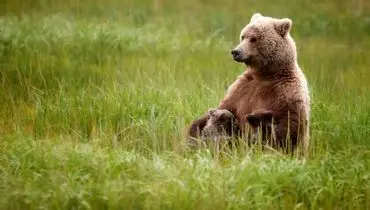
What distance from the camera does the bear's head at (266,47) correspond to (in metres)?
A: 5.72

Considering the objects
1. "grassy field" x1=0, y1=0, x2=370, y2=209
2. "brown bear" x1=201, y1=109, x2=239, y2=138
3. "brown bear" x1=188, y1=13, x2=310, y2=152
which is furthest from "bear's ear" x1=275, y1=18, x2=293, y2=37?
"grassy field" x1=0, y1=0, x2=370, y2=209

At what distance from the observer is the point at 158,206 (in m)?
4.51

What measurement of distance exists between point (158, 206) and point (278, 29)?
2.00 meters

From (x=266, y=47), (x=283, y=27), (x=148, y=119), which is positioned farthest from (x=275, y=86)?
(x=148, y=119)

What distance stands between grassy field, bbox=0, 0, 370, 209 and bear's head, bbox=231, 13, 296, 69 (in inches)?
27.7

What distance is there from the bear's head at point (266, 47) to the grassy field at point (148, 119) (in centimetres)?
70

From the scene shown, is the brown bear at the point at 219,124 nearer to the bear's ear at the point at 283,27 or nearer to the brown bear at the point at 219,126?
the brown bear at the point at 219,126

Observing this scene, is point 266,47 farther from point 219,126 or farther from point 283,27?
point 219,126

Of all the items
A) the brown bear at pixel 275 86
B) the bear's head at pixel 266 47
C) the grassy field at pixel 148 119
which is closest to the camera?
the grassy field at pixel 148 119

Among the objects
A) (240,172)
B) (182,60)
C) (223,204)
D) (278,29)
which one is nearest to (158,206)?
(223,204)

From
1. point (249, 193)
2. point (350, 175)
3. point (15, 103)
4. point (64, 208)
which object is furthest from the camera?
point (15, 103)

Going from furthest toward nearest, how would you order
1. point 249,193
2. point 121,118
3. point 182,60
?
point 182,60
point 121,118
point 249,193

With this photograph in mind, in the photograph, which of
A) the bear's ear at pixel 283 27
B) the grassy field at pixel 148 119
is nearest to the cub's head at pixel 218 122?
the grassy field at pixel 148 119

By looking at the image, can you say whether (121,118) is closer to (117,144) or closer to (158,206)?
(117,144)
